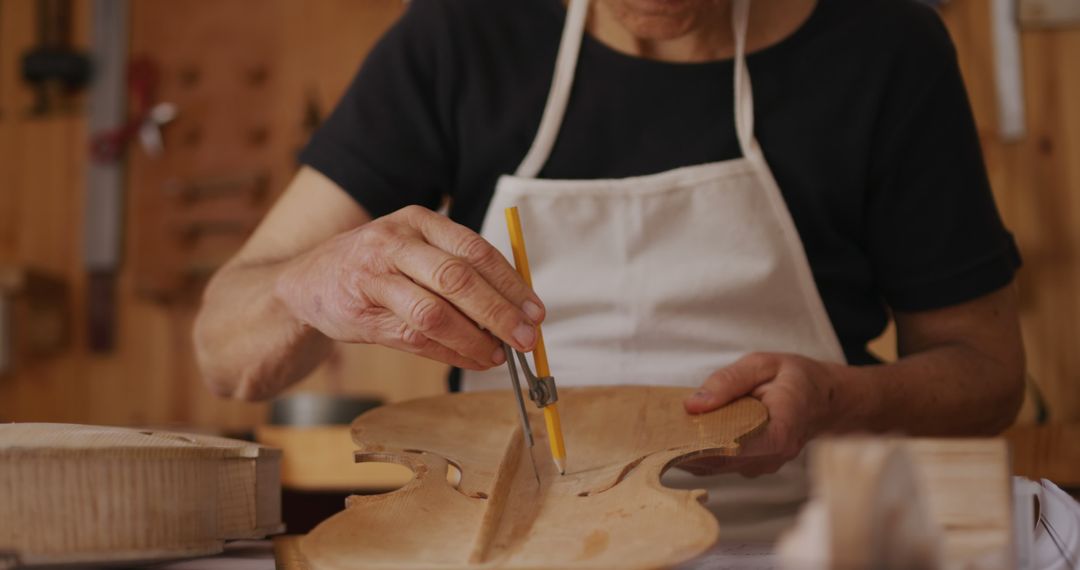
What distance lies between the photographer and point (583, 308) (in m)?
1.35

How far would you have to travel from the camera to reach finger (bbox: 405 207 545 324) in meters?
0.89

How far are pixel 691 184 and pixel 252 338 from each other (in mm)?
582

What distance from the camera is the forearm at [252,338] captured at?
1.22 meters

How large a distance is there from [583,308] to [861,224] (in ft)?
1.30

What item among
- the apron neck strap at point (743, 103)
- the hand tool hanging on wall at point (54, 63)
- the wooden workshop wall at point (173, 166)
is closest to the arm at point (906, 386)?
the apron neck strap at point (743, 103)

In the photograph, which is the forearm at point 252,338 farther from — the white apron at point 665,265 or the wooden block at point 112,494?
the wooden block at point 112,494

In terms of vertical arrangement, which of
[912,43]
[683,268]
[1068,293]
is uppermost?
[912,43]

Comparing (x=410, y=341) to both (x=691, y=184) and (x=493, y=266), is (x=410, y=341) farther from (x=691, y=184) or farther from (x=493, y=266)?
(x=691, y=184)

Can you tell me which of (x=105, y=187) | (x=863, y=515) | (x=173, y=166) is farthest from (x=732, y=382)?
(x=105, y=187)

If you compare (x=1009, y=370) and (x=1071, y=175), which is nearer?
(x=1009, y=370)

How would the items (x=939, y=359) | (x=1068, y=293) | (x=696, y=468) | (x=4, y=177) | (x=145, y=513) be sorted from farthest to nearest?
(x=4, y=177), (x=1068, y=293), (x=939, y=359), (x=696, y=468), (x=145, y=513)

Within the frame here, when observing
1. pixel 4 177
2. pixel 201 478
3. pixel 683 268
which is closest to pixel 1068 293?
pixel 683 268

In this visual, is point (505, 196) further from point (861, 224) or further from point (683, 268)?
point (861, 224)

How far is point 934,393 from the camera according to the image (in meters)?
1.27
